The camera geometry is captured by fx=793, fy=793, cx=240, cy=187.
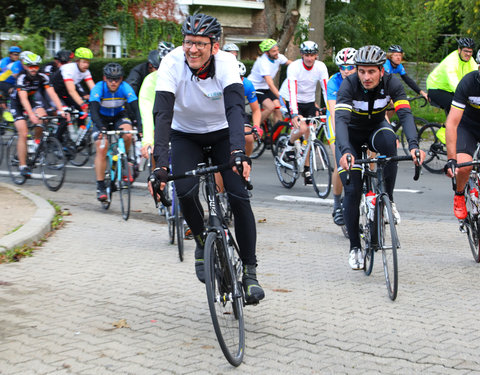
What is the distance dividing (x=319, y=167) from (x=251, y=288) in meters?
6.53

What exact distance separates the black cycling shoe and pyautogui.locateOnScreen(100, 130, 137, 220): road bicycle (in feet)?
16.0

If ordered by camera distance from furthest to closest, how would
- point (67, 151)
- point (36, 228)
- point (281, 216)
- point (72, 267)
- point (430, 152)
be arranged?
point (67, 151) → point (430, 152) → point (281, 216) → point (36, 228) → point (72, 267)

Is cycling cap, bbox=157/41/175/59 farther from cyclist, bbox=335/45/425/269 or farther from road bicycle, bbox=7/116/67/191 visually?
road bicycle, bbox=7/116/67/191

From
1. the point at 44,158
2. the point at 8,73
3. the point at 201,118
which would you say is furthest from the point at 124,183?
the point at 8,73

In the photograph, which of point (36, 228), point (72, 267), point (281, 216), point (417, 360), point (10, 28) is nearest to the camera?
point (417, 360)

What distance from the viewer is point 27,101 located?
42.6ft

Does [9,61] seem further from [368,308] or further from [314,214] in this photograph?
[368,308]

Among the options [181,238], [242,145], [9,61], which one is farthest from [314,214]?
[9,61]

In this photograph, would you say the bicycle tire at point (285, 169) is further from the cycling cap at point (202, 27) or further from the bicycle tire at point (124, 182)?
the cycling cap at point (202, 27)

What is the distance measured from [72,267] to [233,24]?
28289 mm

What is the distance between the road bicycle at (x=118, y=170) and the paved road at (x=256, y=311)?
1.23m

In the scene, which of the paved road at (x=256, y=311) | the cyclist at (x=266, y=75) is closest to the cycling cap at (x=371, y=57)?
the paved road at (x=256, y=311)

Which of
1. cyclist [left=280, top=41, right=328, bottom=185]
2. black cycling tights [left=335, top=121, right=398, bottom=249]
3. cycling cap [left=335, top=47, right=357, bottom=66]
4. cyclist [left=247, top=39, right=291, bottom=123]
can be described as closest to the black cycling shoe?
black cycling tights [left=335, top=121, right=398, bottom=249]

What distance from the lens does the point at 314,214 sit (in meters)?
10.5
